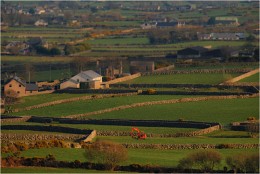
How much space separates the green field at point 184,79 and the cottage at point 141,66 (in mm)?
4128

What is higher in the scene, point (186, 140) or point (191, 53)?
point (186, 140)

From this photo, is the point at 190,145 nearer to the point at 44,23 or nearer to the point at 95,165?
the point at 95,165

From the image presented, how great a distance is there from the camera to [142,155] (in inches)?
1318

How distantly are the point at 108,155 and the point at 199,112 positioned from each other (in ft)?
53.4

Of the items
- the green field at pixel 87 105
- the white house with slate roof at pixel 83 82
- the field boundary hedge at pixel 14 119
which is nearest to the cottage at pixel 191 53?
the white house with slate roof at pixel 83 82

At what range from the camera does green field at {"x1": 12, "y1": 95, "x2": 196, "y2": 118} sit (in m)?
46.8

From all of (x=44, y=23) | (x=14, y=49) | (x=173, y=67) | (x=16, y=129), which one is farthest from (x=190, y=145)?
(x=44, y=23)

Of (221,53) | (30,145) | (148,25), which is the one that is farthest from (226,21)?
(30,145)

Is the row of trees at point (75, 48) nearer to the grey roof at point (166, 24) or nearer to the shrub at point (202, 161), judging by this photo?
the grey roof at point (166, 24)

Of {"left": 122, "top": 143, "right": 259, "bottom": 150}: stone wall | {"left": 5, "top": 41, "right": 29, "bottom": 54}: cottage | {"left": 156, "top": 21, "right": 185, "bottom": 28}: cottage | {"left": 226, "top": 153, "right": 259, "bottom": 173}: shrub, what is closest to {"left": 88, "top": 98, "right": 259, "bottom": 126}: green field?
{"left": 122, "top": 143, "right": 259, "bottom": 150}: stone wall

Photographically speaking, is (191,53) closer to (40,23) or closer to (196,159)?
(196,159)

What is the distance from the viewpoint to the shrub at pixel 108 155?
3055 centimetres

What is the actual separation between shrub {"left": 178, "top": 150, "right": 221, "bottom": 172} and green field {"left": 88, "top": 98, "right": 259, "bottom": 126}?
1241 cm

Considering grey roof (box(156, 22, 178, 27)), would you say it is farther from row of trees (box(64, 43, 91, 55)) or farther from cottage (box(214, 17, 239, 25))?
row of trees (box(64, 43, 91, 55))
